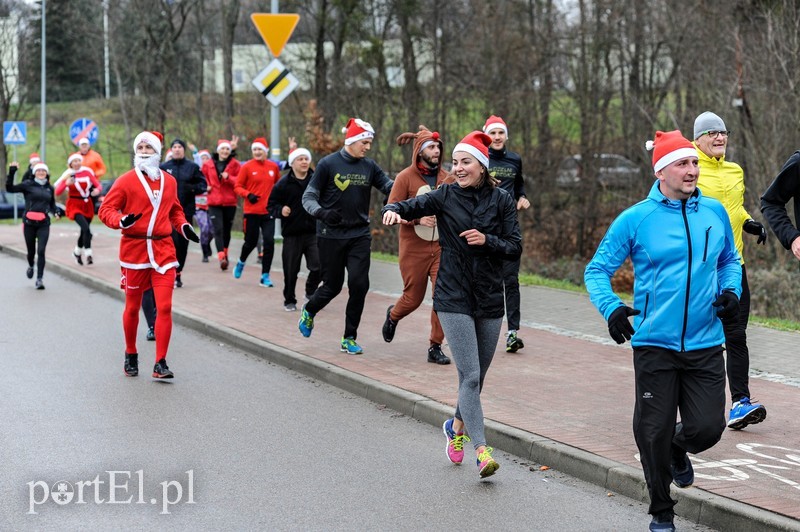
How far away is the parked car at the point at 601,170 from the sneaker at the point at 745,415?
18.3 m

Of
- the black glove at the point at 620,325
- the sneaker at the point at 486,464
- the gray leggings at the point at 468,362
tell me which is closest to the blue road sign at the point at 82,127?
the gray leggings at the point at 468,362

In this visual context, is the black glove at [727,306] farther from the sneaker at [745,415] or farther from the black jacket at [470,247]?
the sneaker at [745,415]

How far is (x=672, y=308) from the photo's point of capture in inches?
208

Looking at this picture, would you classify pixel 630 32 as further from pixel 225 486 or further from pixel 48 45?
pixel 48 45

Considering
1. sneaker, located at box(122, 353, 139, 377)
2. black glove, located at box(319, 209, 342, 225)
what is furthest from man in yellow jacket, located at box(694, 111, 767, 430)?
sneaker, located at box(122, 353, 139, 377)

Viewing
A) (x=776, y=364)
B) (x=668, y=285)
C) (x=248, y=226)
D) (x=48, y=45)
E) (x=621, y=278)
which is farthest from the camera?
(x=48, y=45)

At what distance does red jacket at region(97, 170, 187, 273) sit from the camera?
9453 mm

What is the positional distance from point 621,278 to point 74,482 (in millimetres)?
14559

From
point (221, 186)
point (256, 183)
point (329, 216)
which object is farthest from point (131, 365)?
point (221, 186)

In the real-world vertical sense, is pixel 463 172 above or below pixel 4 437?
above

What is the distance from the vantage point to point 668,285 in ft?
17.4

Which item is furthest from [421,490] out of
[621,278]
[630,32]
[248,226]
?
[630,32]

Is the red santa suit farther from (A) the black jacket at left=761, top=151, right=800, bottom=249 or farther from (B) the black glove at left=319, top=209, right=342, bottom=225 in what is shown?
(A) the black jacket at left=761, top=151, right=800, bottom=249

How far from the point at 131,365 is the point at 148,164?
1718mm
